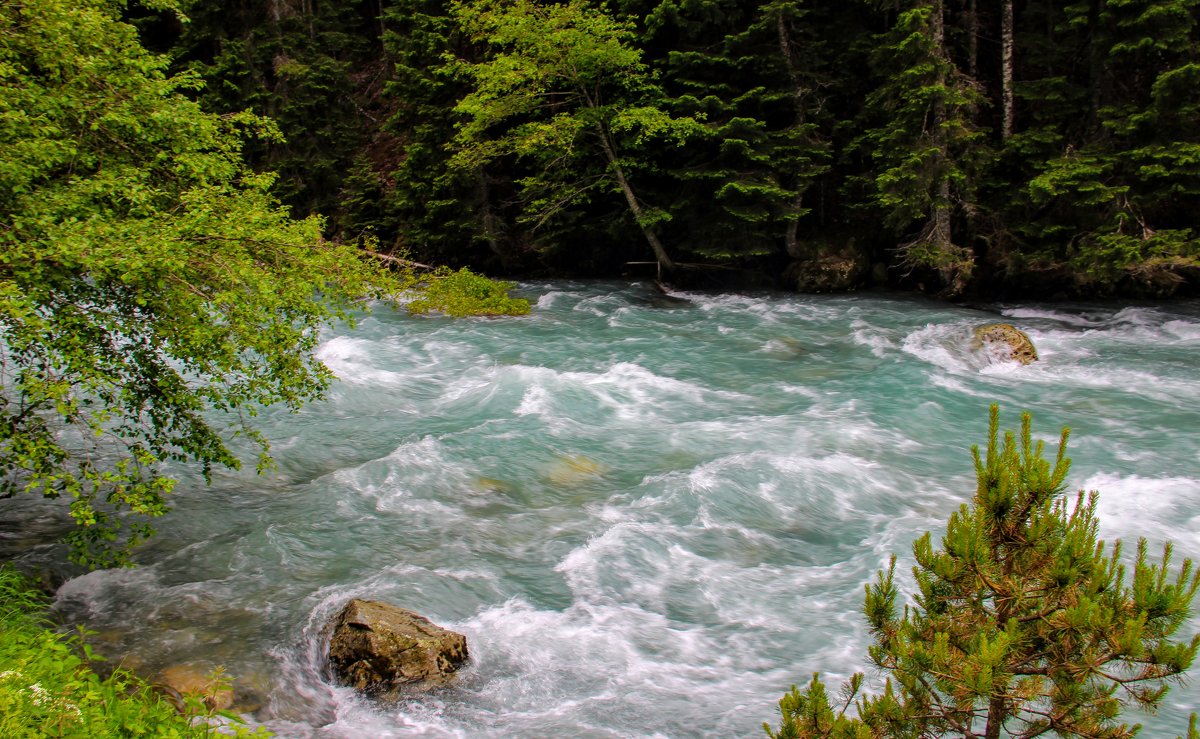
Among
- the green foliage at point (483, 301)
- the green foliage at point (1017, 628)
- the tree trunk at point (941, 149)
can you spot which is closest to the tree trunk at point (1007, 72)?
the tree trunk at point (941, 149)

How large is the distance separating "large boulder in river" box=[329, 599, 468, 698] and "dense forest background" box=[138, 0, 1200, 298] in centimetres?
1291

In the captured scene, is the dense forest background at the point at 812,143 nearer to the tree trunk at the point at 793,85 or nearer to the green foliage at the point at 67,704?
the tree trunk at the point at 793,85

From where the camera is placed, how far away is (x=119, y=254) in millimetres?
5094

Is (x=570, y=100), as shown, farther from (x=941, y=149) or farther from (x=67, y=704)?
(x=67, y=704)

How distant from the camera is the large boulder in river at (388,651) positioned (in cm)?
561

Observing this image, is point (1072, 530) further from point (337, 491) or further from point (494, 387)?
point (494, 387)

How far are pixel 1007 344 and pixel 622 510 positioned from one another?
835 centimetres

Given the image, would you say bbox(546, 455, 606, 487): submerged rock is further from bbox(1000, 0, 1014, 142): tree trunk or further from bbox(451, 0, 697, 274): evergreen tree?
bbox(1000, 0, 1014, 142): tree trunk

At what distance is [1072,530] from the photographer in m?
3.18

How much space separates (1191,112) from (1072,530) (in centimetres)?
1389

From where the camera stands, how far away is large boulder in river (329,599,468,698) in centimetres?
561

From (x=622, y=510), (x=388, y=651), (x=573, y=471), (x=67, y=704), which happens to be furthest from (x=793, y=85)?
(x=67, y=704)

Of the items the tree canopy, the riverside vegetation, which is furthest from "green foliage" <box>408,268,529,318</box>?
the tree canopy

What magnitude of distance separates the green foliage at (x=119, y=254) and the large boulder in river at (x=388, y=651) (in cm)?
171
